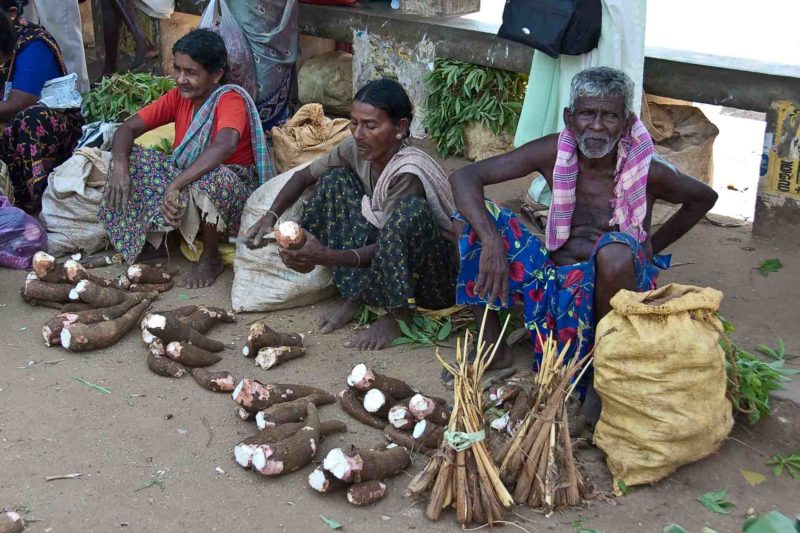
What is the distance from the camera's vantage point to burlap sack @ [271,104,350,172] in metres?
4.71

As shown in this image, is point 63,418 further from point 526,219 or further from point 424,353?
point 526,219

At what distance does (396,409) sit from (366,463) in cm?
33

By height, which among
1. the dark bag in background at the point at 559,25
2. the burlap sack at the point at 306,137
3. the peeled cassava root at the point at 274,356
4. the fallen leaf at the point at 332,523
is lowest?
the fallen leaf at the point at 332,523

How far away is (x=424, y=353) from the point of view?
3596mm

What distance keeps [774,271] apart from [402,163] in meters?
1.81

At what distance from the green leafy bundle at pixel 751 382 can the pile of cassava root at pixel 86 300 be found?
2293 millimetres

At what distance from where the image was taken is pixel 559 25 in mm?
4242

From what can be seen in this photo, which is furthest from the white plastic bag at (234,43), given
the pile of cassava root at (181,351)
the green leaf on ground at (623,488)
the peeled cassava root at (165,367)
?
the green leaf on ground at (623,488)

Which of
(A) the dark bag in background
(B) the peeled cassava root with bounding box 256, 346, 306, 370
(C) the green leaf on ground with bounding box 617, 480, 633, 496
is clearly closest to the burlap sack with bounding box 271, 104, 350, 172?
(A) the dark bag in background

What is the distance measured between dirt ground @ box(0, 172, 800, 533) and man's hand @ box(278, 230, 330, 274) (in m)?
0.38

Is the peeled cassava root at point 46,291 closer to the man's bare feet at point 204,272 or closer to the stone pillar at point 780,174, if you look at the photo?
the man's bare feet at point 204,272

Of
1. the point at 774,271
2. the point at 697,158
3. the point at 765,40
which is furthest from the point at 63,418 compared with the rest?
the point at 765,40

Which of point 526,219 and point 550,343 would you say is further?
point 526,219

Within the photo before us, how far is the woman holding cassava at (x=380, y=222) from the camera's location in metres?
3.52
